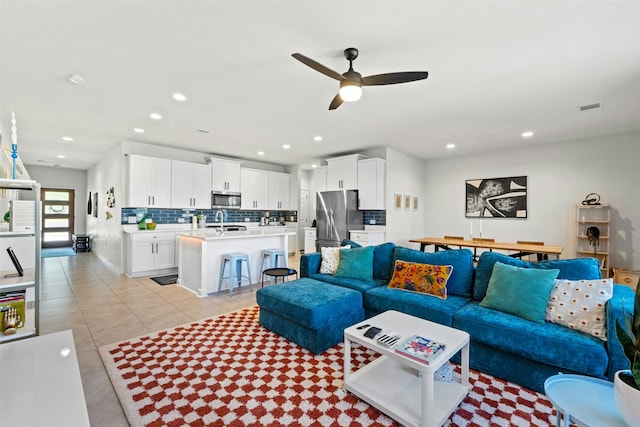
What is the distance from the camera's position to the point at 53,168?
358 inches

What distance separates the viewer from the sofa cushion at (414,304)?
8.09ft

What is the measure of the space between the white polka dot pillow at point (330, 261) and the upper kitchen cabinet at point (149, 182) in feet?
13.0

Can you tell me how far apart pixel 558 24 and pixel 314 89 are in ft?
7.01

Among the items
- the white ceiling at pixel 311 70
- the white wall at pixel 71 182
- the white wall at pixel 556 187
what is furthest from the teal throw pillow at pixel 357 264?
the white wall at pixel 71 182

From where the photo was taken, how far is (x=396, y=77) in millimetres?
2320

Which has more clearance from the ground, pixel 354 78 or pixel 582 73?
pixel 582 73

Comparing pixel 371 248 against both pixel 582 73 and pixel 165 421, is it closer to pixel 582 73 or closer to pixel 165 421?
pixel 165 421

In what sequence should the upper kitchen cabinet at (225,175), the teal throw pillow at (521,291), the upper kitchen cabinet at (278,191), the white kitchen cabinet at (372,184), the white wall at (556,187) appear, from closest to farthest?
the teal throw pillow at (521,291)
the white wall at (556,187)
the white kitchen cabinet at (372,184)
the upper kitchen cabinet at (225,175)
the upper kitchen cabinet at (278,191)

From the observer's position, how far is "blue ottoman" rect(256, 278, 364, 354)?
2.53 meters

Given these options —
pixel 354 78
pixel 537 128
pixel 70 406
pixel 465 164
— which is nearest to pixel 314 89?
pixel 354 78

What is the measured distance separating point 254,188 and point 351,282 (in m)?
4.88

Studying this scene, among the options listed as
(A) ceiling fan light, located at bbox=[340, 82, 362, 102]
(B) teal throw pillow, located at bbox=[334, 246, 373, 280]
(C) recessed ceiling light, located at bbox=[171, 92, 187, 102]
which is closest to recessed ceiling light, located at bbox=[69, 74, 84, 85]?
(C) recessed ceiling light, located at bbox=[171, 92, 187, 102]

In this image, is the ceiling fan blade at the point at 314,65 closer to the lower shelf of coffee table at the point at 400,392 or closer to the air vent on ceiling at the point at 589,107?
the lower shelf of coffee table at the point at 400,392

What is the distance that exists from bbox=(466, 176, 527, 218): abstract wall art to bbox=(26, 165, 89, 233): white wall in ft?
37.7
